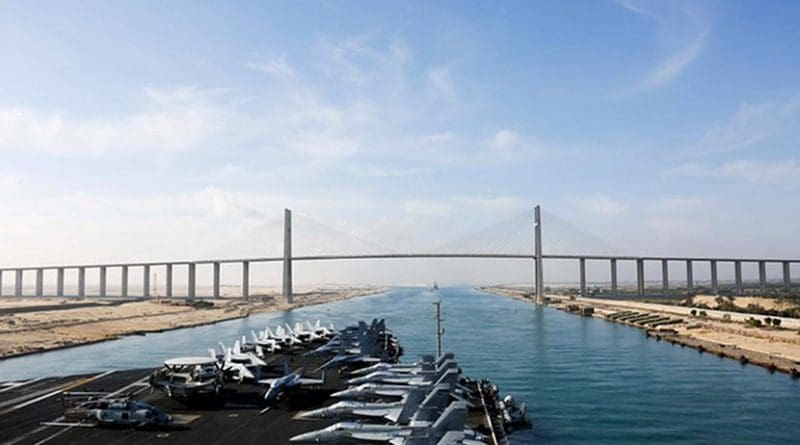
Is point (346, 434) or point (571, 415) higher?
point (346, 434)

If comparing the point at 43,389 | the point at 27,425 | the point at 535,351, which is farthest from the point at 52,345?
the point at 535,351

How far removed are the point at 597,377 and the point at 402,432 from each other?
3638 cm

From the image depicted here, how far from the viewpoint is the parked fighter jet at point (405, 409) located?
28547mm

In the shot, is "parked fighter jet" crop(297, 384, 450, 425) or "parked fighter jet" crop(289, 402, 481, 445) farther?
"parked fighter jet" crop(297, 384, 450, 425)

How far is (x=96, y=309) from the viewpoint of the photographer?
13950cm

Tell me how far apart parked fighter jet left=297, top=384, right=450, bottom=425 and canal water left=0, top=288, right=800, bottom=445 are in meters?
9.13

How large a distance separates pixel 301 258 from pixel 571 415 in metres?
142

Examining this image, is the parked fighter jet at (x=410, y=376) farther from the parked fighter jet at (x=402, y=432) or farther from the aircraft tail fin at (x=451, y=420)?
the aircraft tail fin at (x=451, y=420)

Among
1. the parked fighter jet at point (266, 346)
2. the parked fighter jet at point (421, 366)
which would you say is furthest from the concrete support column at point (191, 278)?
the parked fighter jet at point (421, 366)

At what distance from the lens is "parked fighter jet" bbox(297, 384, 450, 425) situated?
2855cm

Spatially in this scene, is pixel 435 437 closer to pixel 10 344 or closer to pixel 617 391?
pixel 617 391

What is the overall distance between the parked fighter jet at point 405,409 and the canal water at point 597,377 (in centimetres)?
913

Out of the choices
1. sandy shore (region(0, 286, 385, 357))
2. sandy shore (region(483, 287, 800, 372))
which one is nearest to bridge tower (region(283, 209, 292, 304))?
sandy shore (region(0, 286, 385, 357))

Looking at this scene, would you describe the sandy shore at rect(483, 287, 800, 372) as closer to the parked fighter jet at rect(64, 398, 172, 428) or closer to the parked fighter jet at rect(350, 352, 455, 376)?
the parked fighter jet at rect(350, 352, 455, 376)
